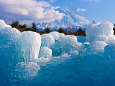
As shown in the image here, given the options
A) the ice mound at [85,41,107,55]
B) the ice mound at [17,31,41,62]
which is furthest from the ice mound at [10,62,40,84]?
the ice mound at [85,41,107,55]

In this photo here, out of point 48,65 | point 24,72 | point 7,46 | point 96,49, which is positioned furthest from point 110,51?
point 7,46

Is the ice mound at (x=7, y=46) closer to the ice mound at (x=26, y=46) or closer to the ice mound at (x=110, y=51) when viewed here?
the ice mound at (x=26, y=46)

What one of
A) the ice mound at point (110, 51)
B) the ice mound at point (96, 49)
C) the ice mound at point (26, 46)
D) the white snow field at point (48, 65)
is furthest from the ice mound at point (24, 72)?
the ice mound at point (110, 51)

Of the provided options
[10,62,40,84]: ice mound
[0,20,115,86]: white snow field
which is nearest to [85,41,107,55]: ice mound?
[0,20,115,86]: white snow field

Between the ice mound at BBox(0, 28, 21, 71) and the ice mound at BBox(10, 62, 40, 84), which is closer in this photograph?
the ice mound at BBox(10, 62, 40, 84)

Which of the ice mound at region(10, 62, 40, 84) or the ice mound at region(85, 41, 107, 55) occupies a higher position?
the ice mound at region(85, 41, 107, 55)

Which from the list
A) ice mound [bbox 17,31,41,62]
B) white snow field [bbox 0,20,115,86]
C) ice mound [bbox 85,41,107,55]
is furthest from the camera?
ice mound [bbox 17,31,41,62]

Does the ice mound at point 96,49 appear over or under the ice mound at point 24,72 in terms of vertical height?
over

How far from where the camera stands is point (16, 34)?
5.74ft

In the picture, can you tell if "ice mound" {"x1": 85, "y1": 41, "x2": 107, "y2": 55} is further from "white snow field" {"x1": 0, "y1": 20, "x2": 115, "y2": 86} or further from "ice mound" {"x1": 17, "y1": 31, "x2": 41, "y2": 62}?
"ice mound" {"x1": 17, "y1": 31, "x2": 41, "y2": 62}

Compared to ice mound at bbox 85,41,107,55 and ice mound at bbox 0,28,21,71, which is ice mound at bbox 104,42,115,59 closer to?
ice mound at bbox 85,41,107,55

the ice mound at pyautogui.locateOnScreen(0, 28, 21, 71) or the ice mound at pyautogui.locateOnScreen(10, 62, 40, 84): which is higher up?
the ice mound at pyautogui.locateOnScreen(0, 28, 21, 71)

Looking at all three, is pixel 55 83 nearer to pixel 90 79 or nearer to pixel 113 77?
pixel 90 79

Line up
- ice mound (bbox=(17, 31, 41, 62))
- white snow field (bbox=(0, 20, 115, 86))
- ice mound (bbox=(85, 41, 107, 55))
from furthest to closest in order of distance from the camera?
1. ice mound (bbox=(17, 31, 41, 62))
2. ice mound (bbox=(85, 41, 107, 55))
3. white snow field (bbox=(0, 20, 115, 86))
